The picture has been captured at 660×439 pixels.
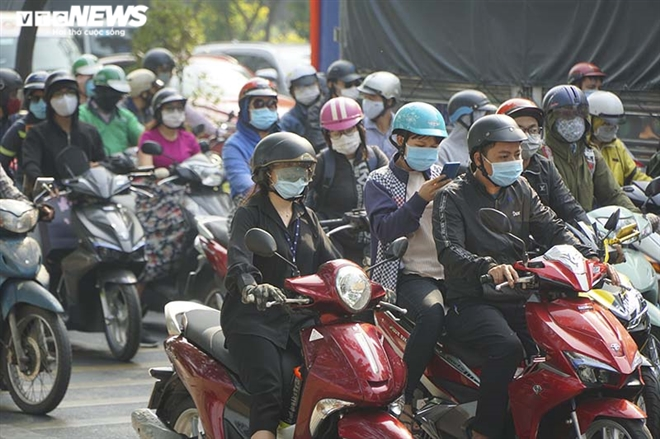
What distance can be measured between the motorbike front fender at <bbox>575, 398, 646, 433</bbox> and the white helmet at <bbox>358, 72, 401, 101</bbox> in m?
4.86

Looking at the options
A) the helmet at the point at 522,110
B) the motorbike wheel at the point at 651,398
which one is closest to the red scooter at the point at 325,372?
the motorbike wheel at the point at 651,398

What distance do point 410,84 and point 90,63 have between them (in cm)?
324

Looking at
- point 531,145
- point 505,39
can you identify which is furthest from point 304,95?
point 531,145

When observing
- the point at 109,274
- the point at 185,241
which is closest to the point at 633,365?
the point at 109,274

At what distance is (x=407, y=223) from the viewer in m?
6.70

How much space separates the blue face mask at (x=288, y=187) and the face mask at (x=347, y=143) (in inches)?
95.0

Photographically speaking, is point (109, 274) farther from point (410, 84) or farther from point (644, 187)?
point (410, 84)

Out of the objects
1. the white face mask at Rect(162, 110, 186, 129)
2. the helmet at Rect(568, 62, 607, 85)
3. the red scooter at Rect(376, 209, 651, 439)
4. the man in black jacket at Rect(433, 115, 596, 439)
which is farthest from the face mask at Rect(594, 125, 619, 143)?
the white face mask at Rect(162, 110, 186, 129)

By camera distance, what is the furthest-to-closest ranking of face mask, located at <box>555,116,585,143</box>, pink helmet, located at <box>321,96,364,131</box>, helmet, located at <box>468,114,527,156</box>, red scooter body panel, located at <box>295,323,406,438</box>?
pink helmet, located at <box>321,96,364,131</box> < face mask, located at <box>555,116,585,143</box> < helmet, located at <box>468,114,527,156</box> < red scooter body panel, located at <box>295,323,406,438</box>

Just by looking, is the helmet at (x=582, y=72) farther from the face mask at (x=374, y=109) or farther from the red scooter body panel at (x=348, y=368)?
the red scooter body panel at (x=348, y=368)

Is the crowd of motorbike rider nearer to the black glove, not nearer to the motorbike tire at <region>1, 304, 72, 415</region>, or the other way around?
the black glove

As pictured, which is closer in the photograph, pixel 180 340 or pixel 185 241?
pixel 180 340

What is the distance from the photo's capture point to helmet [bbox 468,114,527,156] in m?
6.41

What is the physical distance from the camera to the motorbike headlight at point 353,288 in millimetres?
5477
